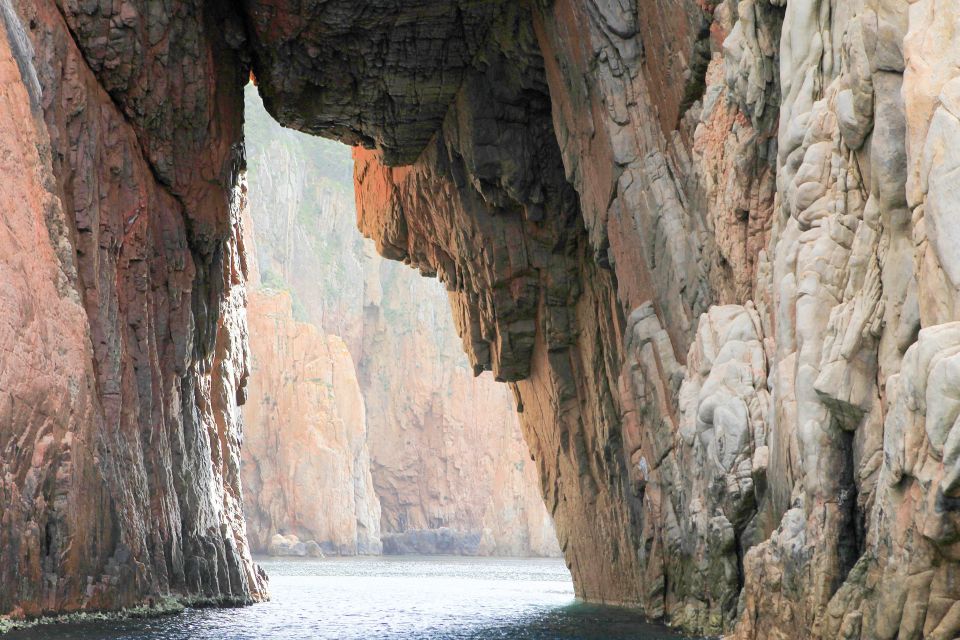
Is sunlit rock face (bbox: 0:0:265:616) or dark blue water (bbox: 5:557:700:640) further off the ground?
sunlit rock face (bbox: 0:0:265:616)

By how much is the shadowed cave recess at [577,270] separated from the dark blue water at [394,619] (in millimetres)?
1098

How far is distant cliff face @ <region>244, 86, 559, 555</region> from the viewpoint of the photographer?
90.5m

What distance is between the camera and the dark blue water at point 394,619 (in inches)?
862

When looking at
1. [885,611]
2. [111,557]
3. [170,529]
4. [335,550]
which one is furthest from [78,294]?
[335,550]

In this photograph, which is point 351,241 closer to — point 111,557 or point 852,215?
point 111,557

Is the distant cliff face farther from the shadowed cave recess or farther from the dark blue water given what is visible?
the shadowed cave recess

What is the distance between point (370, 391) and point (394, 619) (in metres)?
82.6

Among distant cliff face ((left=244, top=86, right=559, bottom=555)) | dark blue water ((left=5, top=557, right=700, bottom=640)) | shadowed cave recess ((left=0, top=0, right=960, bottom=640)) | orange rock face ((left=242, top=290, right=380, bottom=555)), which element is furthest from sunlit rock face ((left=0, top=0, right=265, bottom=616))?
distant cliff face ((left=244, top=86, right=559, bottom=555))

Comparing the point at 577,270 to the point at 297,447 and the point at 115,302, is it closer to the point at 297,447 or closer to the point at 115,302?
the point at 115,302

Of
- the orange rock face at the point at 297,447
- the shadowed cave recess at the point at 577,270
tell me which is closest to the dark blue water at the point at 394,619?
the shadowed cave recess at the point at 577,270

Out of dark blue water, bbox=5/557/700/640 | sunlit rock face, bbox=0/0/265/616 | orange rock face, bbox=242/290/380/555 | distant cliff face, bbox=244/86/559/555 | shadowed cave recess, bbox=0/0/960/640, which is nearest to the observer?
shadowed cave recess, bbox=0/0/960/640

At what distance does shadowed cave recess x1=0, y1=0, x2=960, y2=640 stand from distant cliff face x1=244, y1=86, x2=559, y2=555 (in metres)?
52.1

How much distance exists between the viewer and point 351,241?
11738 centimetres

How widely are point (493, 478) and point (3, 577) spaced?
276 ft
